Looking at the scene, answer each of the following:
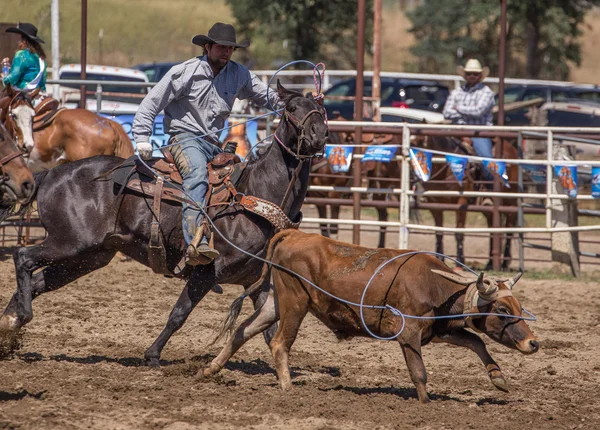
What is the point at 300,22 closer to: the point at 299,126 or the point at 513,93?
the point at 513,93

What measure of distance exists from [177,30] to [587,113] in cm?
2033

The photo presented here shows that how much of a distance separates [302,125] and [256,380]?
1757 millimetres

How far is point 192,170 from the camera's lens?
6.39 metres

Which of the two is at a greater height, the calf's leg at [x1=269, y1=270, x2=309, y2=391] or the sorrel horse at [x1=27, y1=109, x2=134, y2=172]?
the sorrel horse at [x1=27, y1=109, x2=134, y2=172]

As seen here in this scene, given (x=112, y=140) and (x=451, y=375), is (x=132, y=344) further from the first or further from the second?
(x=112, y=140)

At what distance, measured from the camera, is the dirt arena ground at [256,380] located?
5.07m

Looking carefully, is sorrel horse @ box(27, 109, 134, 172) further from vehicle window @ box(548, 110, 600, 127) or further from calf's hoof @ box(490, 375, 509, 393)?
vehicle window @ box(548, 110, 600, 127)

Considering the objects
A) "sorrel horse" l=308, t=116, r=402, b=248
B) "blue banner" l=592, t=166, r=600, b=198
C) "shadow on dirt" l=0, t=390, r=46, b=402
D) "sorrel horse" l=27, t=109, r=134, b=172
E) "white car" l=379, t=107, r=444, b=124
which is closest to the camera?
"shadow on dirt" l=0, t=390, r=46, b=402

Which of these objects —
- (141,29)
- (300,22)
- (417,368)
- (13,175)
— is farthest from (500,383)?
(141,29)

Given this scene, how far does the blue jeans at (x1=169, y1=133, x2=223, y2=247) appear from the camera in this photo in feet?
20.7

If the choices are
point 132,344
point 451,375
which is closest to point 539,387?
point 451,375

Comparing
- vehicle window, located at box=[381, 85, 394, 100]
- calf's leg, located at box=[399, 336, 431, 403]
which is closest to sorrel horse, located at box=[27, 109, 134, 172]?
calf's leg, located at box=[399, 336, 431, 403]

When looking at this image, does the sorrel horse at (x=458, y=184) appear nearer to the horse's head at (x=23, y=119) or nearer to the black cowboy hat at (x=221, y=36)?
the horse's head at (x=23, y=119)

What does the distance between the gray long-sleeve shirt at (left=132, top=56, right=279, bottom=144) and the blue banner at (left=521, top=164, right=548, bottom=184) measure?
226 inches
